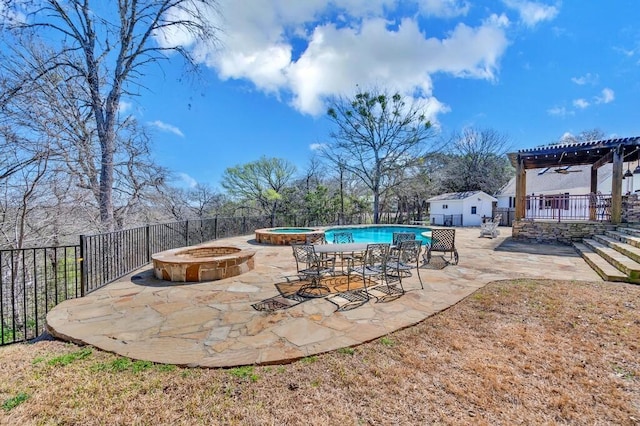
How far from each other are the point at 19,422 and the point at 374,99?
68.2ft

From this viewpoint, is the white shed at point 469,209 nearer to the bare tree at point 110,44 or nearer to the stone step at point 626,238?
the stone step at point 626,238

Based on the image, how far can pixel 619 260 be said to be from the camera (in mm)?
5383

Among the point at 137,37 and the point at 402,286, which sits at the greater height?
the point at 137,37

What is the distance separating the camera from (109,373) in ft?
7.34

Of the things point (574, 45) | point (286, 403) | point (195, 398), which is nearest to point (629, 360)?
point (286, 403)

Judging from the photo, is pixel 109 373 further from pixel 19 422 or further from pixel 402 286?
pixel 402 286

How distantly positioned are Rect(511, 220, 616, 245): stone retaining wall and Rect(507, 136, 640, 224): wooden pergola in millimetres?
359

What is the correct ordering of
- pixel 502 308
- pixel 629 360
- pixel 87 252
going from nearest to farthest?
pixel 629 360 → pixel 502 308 → pixel 87 252

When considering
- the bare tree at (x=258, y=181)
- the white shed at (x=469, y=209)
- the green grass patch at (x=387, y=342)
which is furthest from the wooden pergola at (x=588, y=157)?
the bare tree at (x=258, y=181)

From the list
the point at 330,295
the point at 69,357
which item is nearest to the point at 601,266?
the point at 330,295

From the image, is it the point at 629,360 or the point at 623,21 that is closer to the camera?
the point at 629,360

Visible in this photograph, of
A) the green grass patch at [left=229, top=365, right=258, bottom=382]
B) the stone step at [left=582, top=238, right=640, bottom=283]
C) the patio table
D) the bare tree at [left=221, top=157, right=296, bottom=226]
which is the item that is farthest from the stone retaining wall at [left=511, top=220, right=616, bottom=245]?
the bare tree at [left=221, top=157, right=296, bottom=226]

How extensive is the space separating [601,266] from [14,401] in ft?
27.9

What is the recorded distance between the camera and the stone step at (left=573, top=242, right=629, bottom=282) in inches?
187
